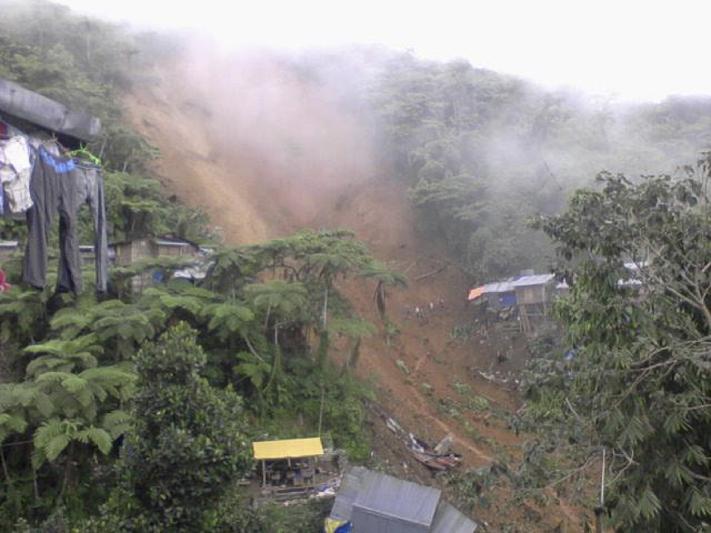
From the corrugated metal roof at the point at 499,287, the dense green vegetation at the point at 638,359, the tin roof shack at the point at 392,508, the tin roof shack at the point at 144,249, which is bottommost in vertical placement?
the tin roof shack at the point at 392,508

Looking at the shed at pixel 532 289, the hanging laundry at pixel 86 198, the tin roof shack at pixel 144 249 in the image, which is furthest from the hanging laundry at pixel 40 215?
the shed at pixel 532 289

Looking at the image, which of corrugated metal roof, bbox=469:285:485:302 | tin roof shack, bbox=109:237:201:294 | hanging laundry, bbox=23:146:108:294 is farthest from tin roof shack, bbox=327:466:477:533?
corrugated metal roof, bbox=469:285:485:302

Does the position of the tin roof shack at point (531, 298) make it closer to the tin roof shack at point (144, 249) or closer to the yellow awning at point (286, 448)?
the yellow awning at point (286, 448)

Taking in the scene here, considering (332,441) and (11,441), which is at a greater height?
(11,441)

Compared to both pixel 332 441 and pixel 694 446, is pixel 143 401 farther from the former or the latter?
pixel 332 441

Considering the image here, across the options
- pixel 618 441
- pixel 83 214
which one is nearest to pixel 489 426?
pixel 83 214

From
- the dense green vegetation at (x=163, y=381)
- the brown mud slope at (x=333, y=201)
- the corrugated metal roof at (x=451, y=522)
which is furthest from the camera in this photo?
the brown mud slope at (x=333, y=201)
